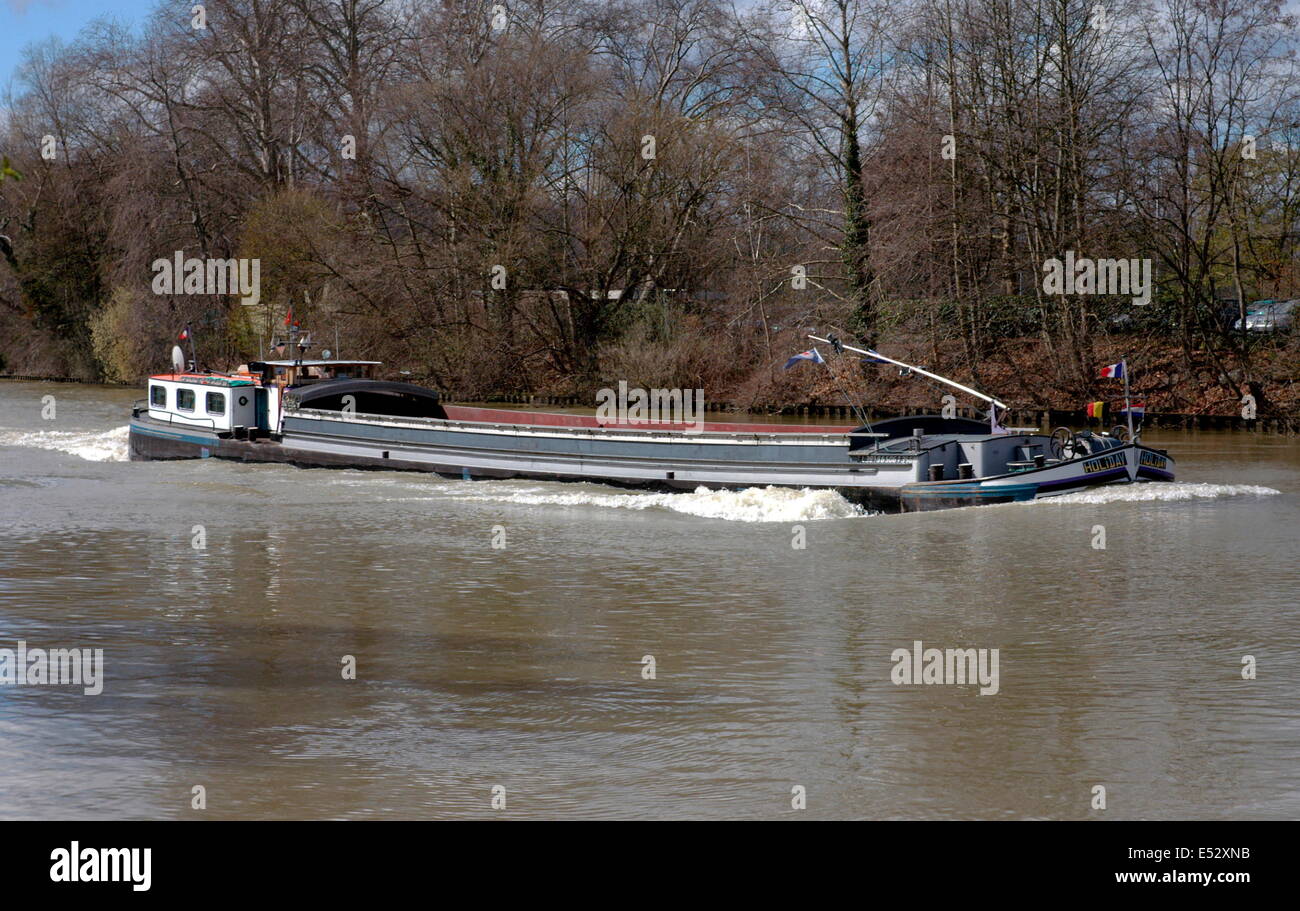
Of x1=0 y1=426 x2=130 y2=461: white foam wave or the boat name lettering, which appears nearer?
the boat name lettering

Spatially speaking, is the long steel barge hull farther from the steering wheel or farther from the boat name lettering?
the steering wheel

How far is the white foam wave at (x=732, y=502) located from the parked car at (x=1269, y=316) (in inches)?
924

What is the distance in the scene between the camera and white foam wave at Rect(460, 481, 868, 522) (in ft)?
78.2


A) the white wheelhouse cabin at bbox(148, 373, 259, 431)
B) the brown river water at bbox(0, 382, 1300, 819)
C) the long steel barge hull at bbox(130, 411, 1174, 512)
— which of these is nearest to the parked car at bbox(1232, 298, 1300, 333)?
the brown river water at bbox(0, 382, 1300, 819)

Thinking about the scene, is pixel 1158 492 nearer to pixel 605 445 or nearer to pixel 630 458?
pixel 630 458

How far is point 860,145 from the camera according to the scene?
48.3 metres

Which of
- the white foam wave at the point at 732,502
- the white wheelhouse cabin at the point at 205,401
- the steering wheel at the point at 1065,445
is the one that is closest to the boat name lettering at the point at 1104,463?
the steering wheel at the point at 1065,445

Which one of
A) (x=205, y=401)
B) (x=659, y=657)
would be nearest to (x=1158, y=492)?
(x=659, y=657)

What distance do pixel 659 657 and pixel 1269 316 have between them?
36472mm

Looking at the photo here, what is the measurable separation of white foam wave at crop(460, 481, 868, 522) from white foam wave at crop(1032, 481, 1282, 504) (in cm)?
369

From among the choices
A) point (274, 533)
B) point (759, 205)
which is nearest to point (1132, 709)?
point (274, 533)

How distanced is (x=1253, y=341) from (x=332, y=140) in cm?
3944
